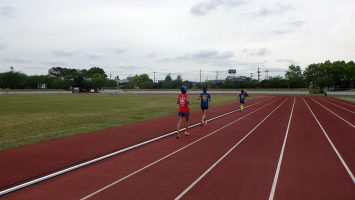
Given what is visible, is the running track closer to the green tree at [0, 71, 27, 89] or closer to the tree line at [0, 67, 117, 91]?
the tree line at [0, 67, 117, 91]

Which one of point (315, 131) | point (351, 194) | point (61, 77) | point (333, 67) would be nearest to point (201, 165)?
point (351, 194)

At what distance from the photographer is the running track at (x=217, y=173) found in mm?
5645

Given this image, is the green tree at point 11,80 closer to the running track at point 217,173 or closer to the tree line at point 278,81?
the tree line at point 278,81

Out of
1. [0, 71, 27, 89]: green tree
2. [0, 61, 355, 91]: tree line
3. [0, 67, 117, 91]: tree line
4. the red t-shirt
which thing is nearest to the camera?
the red t-shirt

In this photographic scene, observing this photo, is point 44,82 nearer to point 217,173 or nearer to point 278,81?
point 278,81

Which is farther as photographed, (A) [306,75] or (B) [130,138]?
(A) [306,75]

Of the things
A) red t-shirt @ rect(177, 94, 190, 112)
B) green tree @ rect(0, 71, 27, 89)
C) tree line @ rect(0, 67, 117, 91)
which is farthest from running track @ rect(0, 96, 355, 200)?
green tree @ rect(0, 71, 27, 89)

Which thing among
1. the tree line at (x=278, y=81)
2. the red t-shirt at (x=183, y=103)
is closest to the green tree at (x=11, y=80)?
the tree line at (x=278, y=81)

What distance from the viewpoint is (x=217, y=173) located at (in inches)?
272

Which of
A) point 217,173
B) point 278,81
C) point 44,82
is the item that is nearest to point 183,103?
point 217,173

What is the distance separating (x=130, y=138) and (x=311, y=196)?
22.4ft

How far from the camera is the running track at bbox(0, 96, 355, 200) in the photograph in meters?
5.64

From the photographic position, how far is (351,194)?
5656 millimetres

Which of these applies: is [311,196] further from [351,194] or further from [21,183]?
[21,183]
